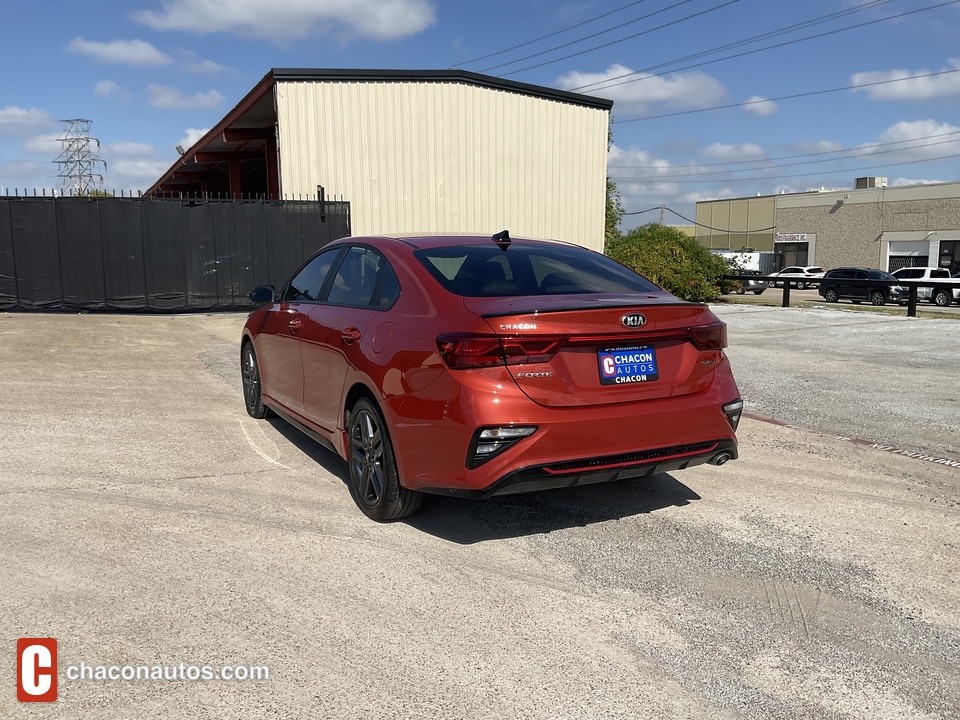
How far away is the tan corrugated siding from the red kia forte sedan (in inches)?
537

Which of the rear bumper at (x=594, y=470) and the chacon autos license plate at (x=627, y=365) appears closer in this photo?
the rear bumper at (x=594, y=470)

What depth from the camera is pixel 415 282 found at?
4348mm

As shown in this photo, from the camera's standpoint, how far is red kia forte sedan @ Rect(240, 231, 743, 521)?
12.3ft

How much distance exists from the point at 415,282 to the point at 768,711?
269 centimetres

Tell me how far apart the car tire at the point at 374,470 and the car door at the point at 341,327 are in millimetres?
253

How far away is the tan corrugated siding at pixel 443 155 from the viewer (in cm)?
1764

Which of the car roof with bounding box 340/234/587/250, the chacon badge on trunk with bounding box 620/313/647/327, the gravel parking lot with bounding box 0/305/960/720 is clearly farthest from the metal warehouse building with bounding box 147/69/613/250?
the chacon badge on trunk with bounding box 620/313/647/327

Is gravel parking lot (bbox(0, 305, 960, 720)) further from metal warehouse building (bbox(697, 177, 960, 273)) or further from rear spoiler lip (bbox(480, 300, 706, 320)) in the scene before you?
metal warehouse building (bbox(697, 177, 960, 273))

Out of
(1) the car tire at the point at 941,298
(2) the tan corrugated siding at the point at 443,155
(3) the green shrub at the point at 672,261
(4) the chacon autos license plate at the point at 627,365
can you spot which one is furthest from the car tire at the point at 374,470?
(1) the car tire at the point at 941,298

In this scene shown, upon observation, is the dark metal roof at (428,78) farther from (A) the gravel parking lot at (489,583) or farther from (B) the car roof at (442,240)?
(B) the car roof at (442,240)

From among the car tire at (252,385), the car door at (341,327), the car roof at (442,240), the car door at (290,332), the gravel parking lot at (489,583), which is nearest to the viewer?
the gravel parking lot at (489,583)

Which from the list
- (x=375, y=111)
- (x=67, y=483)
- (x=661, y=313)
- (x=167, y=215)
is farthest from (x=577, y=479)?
(x=375, y=111)

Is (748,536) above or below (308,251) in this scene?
below

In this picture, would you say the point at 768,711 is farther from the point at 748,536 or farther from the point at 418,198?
the point at 418,198
